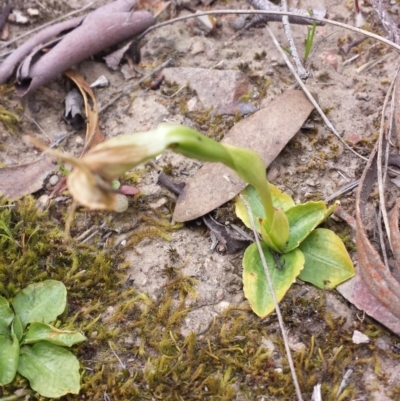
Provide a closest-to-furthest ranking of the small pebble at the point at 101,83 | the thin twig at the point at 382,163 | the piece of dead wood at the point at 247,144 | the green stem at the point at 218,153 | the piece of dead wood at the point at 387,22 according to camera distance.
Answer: the green stem at the point at 218,153, the thin twig at the point at 382,163, the piece of dead wood at the point at 247,144, the piece of dead wood at the point at 387,22, the small pebble at the point at 101,83

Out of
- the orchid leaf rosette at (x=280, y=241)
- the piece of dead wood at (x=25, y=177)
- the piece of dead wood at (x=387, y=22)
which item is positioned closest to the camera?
the orchid leaf rosette at (x=280, y=241)

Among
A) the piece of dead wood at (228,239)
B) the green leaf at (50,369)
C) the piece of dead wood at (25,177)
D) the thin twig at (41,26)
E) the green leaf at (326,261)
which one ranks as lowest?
the green leaf at (326,261)

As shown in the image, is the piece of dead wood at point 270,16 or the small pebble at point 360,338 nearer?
the small pebble at point 360,338

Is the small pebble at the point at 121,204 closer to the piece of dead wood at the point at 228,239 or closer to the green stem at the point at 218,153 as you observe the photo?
the piece of dead wood at the point at 228,239

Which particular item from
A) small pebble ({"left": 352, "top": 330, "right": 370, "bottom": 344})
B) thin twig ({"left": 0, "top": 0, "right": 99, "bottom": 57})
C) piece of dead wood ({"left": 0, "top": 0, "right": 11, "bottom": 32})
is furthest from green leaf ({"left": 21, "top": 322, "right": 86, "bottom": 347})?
piece of dead wood ({"left": 0, "top": 0, "right": 11, "bottom": 32})

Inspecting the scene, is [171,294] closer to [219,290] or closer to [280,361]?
[219,290]

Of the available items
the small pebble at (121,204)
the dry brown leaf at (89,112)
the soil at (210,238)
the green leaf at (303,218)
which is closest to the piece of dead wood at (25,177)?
the soil at (210,238)
